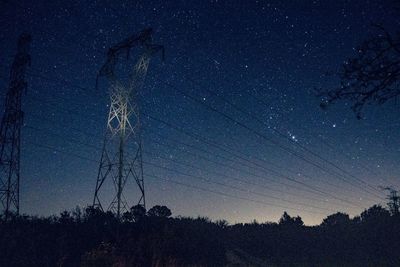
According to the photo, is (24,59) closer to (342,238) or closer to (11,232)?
(11,232)

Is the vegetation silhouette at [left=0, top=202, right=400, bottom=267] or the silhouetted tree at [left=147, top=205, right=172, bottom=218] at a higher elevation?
the silhouetted tree at [left=147, top=205, right=172, bottom=218]

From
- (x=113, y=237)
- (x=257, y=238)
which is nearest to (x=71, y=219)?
(x=113, y=237)

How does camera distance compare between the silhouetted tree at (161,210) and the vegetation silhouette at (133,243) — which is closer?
the vegetation silhouette at (133,243)

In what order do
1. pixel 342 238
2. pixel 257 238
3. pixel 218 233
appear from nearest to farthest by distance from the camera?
pixel 218 233 → pixel 257 238 → pixel 342 238

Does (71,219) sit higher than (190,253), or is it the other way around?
(71,219)

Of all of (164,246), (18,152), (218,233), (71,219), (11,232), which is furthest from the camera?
(218,233)

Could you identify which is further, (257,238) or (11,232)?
(257,238)

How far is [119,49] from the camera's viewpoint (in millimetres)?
24281

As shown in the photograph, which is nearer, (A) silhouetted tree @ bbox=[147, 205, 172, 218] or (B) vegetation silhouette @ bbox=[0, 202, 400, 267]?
(B) vegetation silhouette @ bbox=[0, 202, 400, 267]

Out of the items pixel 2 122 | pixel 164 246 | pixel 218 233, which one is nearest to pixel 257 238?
pixel 218 233

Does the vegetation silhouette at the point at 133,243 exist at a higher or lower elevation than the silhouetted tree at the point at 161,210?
lower

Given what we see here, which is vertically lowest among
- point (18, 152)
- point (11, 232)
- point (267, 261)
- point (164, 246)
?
point (267, 261)

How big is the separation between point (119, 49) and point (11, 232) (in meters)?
14.9

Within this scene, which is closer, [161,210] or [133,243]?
[133,243]
